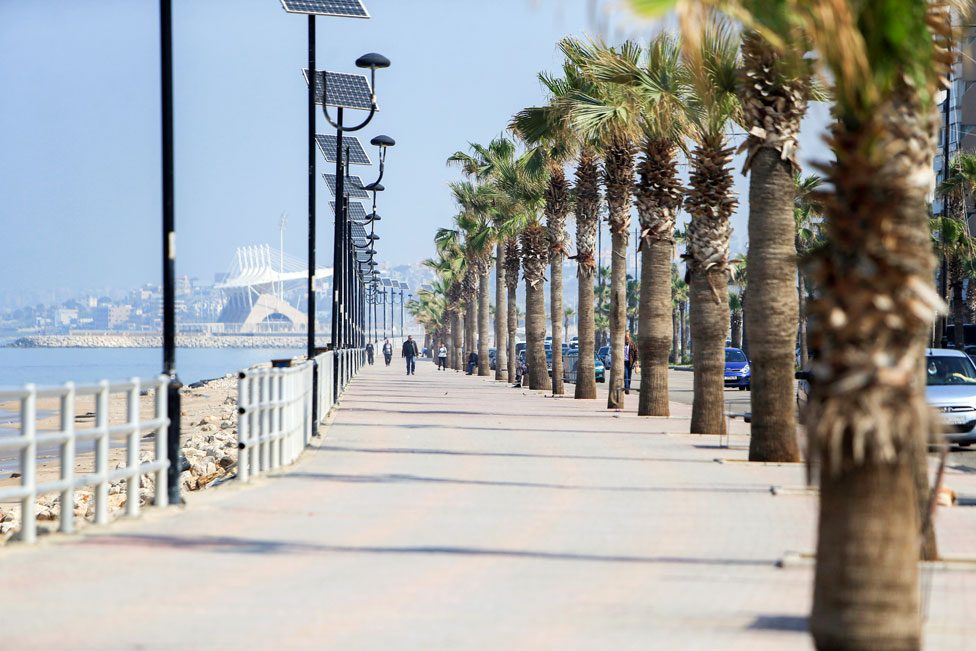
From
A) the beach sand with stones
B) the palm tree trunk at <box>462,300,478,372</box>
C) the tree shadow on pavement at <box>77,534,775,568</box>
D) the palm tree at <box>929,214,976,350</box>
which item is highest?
the palm tree at <box>929,214,976,350</box>

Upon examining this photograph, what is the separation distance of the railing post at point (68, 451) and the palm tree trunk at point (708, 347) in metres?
11.0

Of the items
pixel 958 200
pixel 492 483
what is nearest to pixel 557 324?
pixel 958 200

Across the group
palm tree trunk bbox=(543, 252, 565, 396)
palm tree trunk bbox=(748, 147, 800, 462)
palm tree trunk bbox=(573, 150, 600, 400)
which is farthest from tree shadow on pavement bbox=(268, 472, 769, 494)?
palm tree trunk bbox=(543, 252, 565, 396)

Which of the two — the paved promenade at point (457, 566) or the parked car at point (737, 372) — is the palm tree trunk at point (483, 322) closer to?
the parked car at point (737, 372)

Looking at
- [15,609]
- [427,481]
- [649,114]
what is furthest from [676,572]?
[649,114]

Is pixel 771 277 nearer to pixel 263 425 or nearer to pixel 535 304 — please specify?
pixel 263 425

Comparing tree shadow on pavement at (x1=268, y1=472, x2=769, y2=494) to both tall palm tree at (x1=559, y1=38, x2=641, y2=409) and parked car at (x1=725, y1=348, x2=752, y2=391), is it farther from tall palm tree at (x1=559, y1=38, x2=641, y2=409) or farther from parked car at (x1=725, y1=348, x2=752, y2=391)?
parked car at (x1=725, y1=348, x2=752, y2=391)

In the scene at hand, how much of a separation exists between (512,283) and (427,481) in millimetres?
37586

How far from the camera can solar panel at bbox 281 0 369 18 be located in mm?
19719

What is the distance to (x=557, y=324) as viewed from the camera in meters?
36.4

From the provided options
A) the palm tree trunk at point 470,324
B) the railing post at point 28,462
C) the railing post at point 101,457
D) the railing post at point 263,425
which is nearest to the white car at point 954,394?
the railing post at point 263,425

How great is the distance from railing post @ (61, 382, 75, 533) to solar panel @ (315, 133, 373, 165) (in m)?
22.8

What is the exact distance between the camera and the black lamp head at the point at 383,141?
28.8 meters

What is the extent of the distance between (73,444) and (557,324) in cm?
2788
